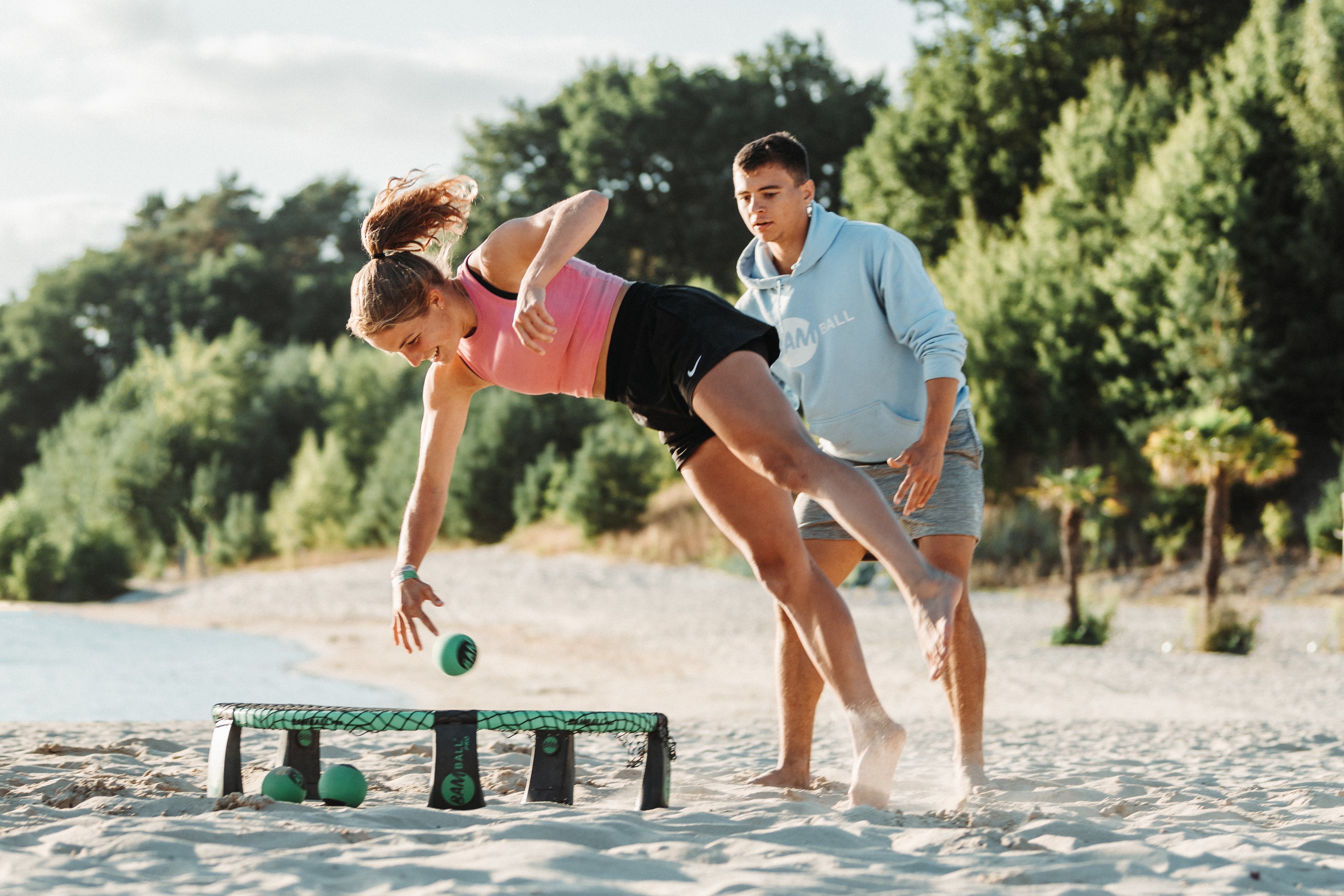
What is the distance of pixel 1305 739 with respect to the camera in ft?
20.5

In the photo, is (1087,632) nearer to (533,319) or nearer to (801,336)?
(801,336)

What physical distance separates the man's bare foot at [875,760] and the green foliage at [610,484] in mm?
20925

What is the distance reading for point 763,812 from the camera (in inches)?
130

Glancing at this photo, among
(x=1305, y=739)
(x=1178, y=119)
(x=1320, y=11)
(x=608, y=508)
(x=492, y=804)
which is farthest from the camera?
(x=608, y=508)

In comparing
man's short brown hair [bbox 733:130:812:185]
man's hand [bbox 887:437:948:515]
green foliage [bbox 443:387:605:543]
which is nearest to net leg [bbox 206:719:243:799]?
man's hand [bbox 887:437:948:515]

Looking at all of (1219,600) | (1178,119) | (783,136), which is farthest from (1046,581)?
(783,136)

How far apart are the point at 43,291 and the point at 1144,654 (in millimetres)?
48827

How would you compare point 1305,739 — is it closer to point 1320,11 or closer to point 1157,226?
point 1157,226

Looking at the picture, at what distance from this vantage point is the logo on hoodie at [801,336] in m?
3.84

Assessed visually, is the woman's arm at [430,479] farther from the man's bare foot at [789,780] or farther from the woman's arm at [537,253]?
the man's bare foot at [789,780]

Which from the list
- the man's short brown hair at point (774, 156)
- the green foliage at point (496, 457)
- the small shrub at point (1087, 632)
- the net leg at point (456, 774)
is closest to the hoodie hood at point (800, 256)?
the man's short brown hair at point (774, 156)

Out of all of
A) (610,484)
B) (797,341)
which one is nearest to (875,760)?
(797,341)

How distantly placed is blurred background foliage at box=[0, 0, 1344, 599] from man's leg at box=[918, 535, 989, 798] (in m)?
14.0

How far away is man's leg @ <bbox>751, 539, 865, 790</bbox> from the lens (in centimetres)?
397
